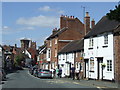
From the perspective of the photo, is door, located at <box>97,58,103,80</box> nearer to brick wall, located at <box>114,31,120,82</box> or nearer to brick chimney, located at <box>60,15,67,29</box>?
brick wall, located at <box>114,31,120,82</box>

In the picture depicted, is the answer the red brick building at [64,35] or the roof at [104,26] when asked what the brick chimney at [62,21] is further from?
the roof at [104,26]

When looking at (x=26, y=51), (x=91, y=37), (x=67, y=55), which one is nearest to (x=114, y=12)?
(x=91, y=37)

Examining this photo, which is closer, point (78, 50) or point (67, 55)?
point (78, 50)

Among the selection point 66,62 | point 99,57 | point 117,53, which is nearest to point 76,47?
point 66,62

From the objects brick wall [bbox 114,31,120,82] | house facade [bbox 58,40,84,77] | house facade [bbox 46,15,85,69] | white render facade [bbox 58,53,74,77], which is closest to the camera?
brick wall [bbox 114,31,120,82]

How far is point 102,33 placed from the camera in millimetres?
30406

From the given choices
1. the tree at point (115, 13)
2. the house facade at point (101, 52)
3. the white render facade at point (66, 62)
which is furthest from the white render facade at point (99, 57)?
the tree at point (115, 13)

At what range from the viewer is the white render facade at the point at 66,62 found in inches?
1662

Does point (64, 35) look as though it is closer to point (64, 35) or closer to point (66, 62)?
point (64, 35)

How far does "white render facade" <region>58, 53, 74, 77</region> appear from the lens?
138 ft

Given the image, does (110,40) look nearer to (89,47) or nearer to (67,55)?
(89,47)

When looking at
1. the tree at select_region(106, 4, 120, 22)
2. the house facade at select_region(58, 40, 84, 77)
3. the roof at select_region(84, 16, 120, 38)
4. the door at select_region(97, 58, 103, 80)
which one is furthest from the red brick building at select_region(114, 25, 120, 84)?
the tree at select_region(106, 4, 120, 22)

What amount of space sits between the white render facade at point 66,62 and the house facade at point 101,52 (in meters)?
7.24

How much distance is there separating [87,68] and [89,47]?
2.83 metres
